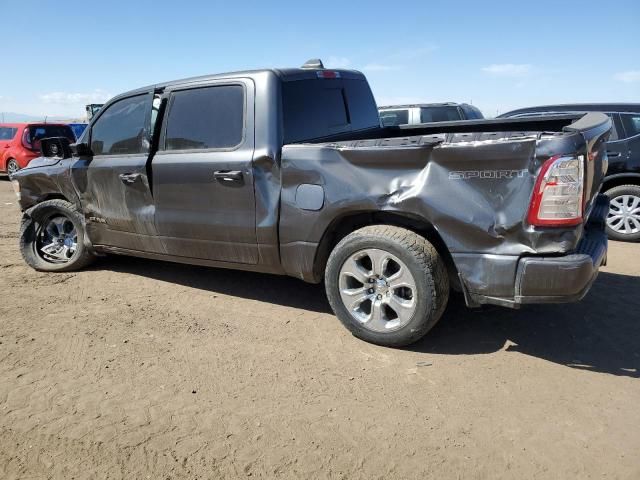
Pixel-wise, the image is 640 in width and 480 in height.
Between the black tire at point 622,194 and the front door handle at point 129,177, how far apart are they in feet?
18.5

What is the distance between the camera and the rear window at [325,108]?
3.81 m

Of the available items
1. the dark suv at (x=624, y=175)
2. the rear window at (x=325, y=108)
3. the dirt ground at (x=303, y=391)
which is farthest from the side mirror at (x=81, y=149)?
the dark suv at (x=624, y=175)

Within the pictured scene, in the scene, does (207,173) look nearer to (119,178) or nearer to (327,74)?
(119,178)

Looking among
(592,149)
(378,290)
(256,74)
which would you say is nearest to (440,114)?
(256,74)

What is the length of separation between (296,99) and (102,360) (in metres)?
2.33

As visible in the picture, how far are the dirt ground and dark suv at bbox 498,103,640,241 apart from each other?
2348 mm

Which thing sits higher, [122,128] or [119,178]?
[122,128]

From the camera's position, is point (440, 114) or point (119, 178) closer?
point (119, 178)

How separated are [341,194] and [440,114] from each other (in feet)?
22.4

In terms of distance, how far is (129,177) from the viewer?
4422 mm

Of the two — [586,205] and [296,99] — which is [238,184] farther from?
Result: [586,205]

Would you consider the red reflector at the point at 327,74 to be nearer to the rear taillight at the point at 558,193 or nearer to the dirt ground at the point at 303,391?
the dirt ground at the point at 303,391

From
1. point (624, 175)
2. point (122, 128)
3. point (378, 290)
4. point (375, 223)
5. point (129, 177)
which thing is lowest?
point (378, 290)

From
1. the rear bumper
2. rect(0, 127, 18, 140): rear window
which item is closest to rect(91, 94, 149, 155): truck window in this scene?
the rear bumper
